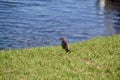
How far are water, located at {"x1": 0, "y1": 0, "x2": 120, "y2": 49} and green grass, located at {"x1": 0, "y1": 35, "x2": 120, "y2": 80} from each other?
710cm

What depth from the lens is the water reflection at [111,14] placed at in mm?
28834

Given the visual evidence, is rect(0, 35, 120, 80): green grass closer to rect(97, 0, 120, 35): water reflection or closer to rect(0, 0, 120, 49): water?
rect(0, 0, 120, 49): water

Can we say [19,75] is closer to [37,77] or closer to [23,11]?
[37,77]

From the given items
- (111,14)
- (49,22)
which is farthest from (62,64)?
(111,14)

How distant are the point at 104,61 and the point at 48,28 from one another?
608 inches

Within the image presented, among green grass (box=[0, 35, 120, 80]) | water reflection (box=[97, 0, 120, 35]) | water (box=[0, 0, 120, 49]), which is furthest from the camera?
water reflection (box=[97, 0, 120, 35])

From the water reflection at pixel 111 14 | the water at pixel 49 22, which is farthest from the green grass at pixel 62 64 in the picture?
the water reflection at pixel 111 14

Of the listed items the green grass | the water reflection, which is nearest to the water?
the water reflection

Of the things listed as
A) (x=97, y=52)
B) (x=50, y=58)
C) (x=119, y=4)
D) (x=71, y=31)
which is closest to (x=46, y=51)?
(x=50, y=58)

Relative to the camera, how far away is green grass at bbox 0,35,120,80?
10898mm

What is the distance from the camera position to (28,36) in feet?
79.4

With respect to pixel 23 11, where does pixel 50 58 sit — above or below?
above

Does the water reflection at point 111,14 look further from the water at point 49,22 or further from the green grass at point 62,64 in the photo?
the green grass at point 62,64

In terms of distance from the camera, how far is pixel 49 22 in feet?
100
